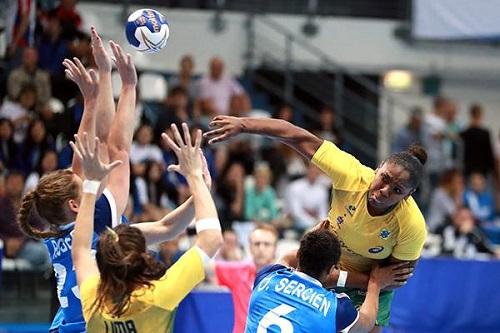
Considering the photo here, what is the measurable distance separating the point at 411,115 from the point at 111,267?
12315 mm

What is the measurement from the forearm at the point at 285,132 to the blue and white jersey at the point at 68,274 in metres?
0.95

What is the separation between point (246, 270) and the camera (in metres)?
8.96

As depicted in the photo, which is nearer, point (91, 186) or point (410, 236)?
point (91, 186)

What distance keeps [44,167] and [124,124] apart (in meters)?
6.00

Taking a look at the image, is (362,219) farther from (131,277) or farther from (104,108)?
(131,277)

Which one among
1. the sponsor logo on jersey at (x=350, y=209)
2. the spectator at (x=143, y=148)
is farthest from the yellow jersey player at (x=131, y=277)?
the spectator at (x=143, y=148)

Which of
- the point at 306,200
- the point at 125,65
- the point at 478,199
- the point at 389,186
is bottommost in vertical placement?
the point at 478,199

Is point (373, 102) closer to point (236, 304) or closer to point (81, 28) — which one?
point (81, 28)

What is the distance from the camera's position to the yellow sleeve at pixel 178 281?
16.5 ft

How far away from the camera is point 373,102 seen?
18.1m

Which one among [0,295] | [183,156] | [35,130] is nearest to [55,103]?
[35,130]

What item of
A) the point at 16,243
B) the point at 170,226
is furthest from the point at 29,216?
the point at 16,243

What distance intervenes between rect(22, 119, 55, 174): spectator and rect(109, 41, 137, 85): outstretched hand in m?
6.41

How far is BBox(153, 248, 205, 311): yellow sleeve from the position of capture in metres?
5.02
